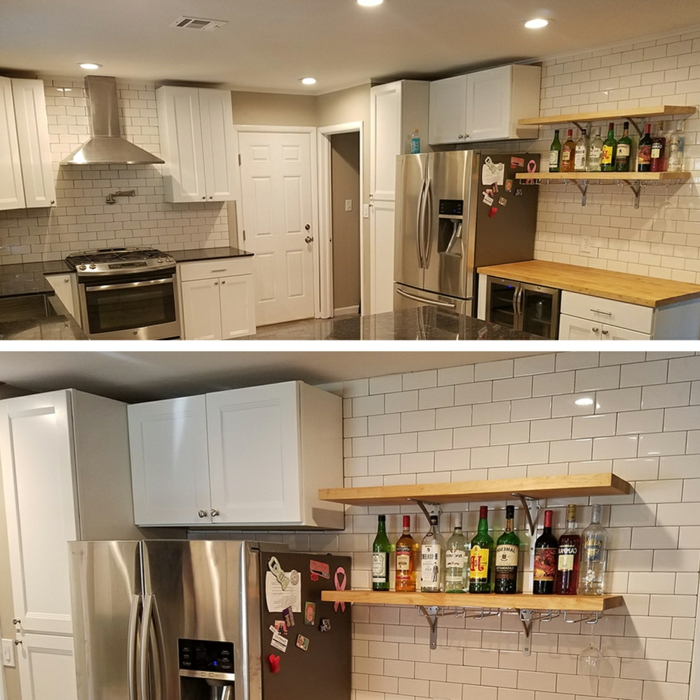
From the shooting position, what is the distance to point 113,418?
3.14 m

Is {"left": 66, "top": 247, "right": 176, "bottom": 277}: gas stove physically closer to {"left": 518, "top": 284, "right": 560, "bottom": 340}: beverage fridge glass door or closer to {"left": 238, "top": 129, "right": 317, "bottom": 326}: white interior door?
{"left": 238, "top": 129, "right": 317, "bottom": 326}: white interior door

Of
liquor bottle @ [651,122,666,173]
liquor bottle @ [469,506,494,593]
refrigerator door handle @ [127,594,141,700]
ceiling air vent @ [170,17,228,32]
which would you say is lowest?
refrigerator door handle @ [127,594,141,700]

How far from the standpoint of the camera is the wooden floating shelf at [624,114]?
3.49 m

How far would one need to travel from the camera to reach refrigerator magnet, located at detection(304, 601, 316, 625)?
2.71m

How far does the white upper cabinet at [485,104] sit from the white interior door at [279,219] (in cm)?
178

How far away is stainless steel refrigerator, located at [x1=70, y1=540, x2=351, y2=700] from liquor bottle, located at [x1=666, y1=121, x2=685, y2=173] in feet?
9.45

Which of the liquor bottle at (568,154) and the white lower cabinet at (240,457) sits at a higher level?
the liquor bottle at (568,154)

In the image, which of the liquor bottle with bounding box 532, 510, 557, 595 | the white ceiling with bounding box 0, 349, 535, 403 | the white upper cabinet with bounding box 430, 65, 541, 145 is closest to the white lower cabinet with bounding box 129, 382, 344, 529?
the white ceiling with bounding box 0, 349, 535, 403

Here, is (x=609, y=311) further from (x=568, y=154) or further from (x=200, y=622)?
(x=200, y=622)

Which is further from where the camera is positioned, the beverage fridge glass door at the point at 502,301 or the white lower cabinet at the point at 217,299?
the white lower cabinet at the point at 217,299

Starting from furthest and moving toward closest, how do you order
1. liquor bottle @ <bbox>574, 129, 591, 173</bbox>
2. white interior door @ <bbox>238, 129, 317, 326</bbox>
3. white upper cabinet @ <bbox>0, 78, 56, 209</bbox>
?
white interior door @ <bbox>238, 129, 317, 326</bbox> < white upper cabinet @ <bbox>0, 78, 56, 209</bbox> < liquor bottle @ <bbox>574, 129, 591, 173</bbox>

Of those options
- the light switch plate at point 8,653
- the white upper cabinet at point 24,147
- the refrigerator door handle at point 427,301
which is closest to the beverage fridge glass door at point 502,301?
the refrigerator door handle at point 427,301

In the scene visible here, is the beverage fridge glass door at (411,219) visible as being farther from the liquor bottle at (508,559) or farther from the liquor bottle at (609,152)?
the liquor bottle at (508,559)

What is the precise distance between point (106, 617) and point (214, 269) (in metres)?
3.21
